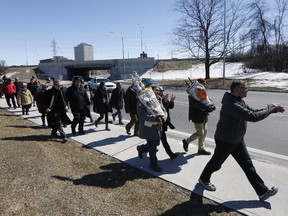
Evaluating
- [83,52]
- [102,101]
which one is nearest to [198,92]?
[102,101]

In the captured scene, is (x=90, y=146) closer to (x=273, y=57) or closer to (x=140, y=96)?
(x=140, y=96)

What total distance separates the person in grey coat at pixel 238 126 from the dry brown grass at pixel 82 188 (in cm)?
65

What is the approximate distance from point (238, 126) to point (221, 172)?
4.74ft

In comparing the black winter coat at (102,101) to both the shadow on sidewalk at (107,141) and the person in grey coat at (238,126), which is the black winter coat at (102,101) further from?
the person in grey coat at (238,126)

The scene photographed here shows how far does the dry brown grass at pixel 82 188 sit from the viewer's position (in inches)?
161

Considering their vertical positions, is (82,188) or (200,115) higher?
(200,115)

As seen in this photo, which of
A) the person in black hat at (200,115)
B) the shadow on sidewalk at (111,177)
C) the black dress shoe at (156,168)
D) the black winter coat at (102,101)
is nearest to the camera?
the shadow on sidewalk at (111,177)

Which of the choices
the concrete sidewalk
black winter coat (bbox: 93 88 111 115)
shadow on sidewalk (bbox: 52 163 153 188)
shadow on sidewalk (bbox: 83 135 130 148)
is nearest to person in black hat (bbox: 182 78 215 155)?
the concrete sidewalk

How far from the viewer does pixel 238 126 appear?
14.0ft

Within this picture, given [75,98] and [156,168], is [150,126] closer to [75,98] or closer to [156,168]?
[156,168]

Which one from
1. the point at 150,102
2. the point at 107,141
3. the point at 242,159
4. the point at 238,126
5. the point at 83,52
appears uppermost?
the point at 83,52

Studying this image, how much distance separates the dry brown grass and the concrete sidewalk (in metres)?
0.23

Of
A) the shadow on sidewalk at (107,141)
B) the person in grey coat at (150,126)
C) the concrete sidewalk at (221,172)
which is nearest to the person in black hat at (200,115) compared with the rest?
the concrete sidewalk at (221,172)

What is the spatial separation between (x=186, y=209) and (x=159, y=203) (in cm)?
38
